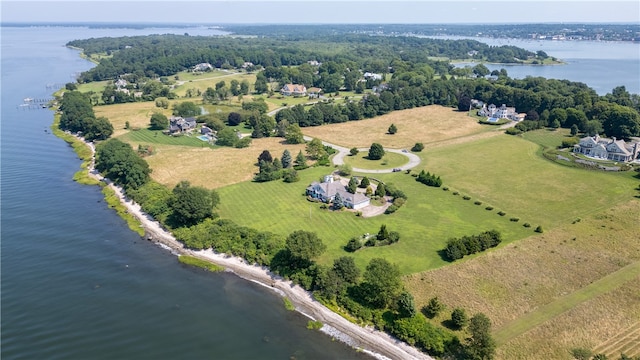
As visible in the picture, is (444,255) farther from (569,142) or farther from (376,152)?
(569,142)

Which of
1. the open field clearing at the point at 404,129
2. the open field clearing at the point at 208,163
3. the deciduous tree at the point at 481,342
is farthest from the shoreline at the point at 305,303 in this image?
the open field clearing at the point at 404,129

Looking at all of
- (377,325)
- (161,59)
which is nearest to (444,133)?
(377,325)

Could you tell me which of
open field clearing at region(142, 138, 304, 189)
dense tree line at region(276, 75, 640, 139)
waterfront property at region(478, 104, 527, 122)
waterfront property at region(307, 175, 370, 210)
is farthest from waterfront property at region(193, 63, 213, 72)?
waterfront property at region(307, 175, 370, 210)

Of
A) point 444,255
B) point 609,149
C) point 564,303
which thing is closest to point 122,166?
point 444,255

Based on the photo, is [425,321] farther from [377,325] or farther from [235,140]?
[235,140]

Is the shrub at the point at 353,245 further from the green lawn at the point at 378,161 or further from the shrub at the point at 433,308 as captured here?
the green lawn at the point at 378,161
